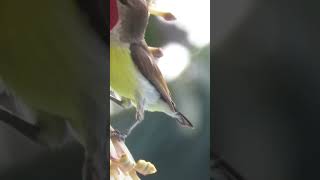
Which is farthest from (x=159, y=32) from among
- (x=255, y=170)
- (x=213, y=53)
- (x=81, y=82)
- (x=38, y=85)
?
(x=255, y=170)

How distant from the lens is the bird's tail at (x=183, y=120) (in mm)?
1393

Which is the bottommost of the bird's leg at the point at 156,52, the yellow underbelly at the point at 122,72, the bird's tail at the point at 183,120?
the bird's tail at the point at 183,120

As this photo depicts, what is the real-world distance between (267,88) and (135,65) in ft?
1.45

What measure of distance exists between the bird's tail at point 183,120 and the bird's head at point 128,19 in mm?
270

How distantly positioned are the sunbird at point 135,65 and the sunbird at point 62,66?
1.4 inches

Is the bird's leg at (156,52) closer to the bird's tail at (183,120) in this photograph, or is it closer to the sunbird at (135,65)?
the sunbird at (135,65)

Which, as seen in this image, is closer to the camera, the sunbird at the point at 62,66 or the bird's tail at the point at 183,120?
the sunbird at the point at 62,66

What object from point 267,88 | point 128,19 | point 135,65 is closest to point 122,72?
point 135,65

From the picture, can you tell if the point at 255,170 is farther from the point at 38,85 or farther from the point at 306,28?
the point at 38,85

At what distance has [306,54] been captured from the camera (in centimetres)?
144

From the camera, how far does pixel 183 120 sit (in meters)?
1.40

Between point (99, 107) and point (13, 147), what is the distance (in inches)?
10.6

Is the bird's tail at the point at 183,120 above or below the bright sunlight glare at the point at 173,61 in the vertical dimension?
below

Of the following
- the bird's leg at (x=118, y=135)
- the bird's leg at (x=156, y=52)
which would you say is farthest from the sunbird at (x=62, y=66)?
the bird's leg at (x=156, y=52)
